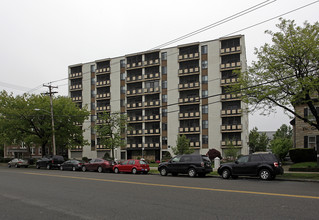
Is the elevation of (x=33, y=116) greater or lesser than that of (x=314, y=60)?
lesser

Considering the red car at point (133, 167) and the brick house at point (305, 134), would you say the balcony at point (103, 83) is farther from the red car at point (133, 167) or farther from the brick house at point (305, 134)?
the brick house at point (305, 134)

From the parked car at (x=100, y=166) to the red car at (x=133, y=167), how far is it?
125 centimetres

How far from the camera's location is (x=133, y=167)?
1038 inches

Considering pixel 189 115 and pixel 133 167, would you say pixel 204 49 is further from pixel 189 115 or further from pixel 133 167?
pixel 133 167

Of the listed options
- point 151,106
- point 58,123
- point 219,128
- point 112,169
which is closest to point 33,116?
point 58,123

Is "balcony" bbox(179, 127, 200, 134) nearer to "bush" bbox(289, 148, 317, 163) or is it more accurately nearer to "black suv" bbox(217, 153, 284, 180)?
"bush" bbox(289, 148, 317, 163)

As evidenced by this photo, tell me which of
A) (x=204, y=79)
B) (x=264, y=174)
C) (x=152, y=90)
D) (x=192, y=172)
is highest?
(x=204, y=79)

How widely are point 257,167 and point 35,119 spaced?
110ft

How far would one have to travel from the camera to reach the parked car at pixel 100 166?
Result: 1146 inches

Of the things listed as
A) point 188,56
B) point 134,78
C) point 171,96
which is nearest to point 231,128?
point 171,96

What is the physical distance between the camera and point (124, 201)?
9953 mm

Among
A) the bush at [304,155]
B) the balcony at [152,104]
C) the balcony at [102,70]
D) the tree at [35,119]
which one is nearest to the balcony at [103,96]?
the balcony at [102,70]

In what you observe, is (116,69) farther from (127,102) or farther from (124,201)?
(124,201)

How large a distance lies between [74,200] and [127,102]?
52.7 m
